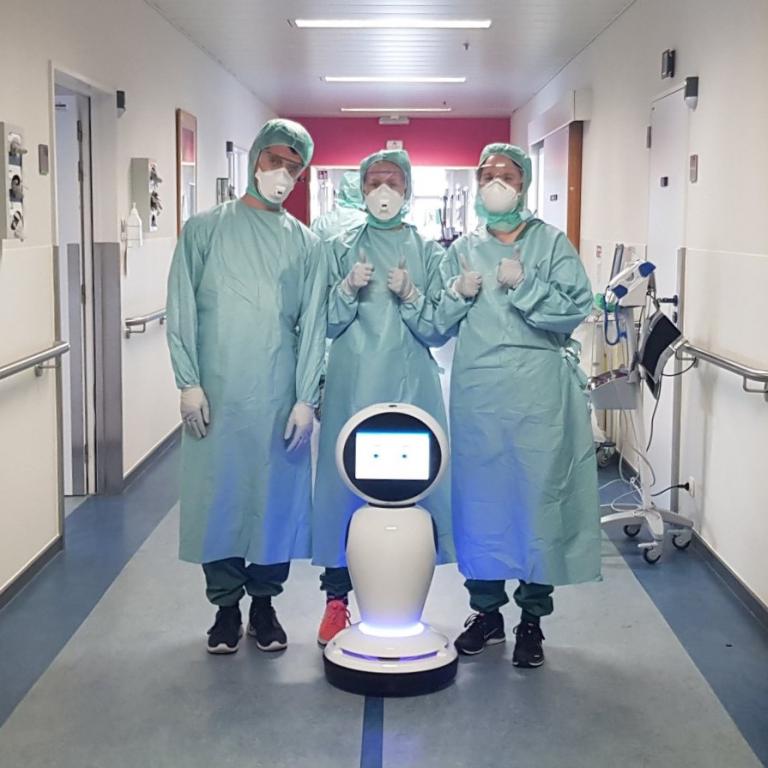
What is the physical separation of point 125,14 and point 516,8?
202 cm

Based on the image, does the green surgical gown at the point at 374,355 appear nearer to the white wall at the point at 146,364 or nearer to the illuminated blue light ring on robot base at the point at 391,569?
the illuminated blue light ring on robot base at the point at 391,569

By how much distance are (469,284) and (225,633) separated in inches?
47.8

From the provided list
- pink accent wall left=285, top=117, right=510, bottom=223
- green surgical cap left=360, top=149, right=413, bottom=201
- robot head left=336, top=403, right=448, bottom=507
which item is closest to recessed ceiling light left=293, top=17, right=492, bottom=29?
green surgical cap left=360, top=149, right=413, bottom=201

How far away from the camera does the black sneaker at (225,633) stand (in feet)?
10.1

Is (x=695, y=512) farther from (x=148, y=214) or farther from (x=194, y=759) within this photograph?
(x=148, y=214)

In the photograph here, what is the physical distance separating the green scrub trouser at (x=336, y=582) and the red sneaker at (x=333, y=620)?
25mm

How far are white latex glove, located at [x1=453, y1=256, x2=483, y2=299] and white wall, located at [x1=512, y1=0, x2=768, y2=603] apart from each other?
1.01 metres

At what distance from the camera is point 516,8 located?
566 cm

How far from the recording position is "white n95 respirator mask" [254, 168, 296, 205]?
298 centimetres

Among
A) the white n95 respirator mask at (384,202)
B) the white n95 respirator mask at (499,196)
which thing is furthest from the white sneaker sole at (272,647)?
the white n95 respirator mask at (499,196)

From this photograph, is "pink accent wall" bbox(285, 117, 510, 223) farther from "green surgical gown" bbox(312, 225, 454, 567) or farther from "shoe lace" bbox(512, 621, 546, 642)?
"shoe lace" bbox(512, 621, 546, 642)

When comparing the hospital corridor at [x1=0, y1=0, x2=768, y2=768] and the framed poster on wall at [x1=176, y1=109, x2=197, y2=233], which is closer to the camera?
the hospital corridor at [x1=0, y1=0, x2=768, y2=768]

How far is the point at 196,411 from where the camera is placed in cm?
291

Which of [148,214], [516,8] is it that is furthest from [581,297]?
[516,8]
